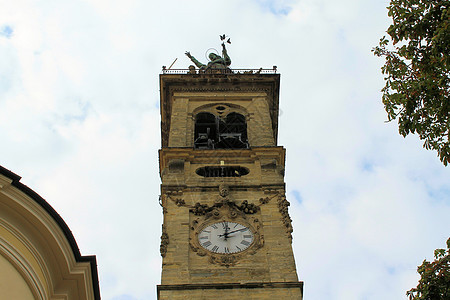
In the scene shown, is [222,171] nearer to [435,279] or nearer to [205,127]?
[205,127]

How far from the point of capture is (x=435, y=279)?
10414mm

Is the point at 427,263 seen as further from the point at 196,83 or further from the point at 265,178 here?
the point at 196,83

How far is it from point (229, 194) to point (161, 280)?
19.8 ft

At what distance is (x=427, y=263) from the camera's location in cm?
1062

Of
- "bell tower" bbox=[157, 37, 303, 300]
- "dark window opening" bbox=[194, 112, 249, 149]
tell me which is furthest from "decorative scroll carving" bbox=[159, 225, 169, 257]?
"dark window opening" bbox=[194, 112, 249, 149]

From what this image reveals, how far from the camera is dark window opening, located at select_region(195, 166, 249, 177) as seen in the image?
3222 centimetres

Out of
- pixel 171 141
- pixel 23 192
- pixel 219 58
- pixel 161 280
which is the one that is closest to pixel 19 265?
pixel 23 192

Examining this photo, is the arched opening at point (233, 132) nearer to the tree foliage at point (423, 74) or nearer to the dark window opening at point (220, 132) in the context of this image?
the dark window opening at point (220, 132)

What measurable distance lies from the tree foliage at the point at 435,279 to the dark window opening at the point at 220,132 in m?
25.3

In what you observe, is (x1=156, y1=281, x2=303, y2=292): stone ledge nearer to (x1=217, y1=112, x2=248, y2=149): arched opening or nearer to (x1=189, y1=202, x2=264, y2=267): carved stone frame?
(x1=189, y1=202, x2=264, y2=267): carved stone frame

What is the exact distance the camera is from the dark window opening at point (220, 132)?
120ft

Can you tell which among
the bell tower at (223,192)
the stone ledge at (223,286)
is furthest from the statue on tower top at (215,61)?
the stone ledge at (223,286)

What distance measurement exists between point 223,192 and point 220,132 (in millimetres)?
8657

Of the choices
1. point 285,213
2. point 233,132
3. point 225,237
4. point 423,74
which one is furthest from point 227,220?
point 423,74
